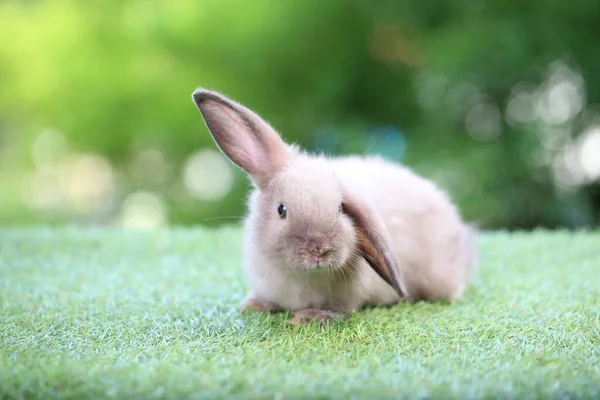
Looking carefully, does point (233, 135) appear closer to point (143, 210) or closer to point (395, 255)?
point (395, 255)

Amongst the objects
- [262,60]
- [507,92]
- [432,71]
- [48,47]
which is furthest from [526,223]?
[48,47]

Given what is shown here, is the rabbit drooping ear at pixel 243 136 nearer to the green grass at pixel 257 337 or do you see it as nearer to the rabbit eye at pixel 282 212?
the rabbit eye at pixel 282 212

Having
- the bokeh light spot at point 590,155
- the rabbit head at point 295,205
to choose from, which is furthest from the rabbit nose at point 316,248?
the bokeh light spot at point 590,155

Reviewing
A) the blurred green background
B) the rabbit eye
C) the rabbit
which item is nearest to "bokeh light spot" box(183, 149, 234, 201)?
the blurred green background

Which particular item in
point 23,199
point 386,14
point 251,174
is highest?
point 386,14

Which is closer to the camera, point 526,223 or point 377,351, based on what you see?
point 377,351

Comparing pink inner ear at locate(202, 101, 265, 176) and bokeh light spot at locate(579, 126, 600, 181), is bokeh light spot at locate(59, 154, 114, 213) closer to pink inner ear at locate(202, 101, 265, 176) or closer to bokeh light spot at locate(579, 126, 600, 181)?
bokeh light spot at locate(579, 126, 600, 181)

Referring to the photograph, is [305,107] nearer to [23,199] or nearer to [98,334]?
[23,199]
